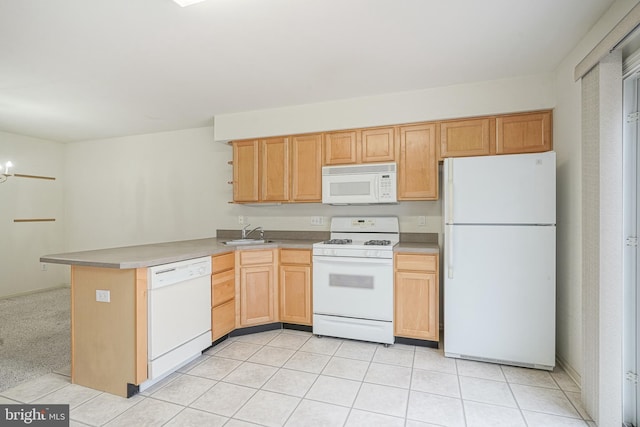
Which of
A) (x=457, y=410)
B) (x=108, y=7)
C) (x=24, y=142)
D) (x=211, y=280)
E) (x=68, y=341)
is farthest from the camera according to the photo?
(x=24, y=142)

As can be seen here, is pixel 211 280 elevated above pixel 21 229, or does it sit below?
below

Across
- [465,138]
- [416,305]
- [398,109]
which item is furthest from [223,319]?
[465,138]

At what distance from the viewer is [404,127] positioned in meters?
3.21

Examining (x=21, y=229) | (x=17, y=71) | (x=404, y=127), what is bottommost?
(x=21, y=229)

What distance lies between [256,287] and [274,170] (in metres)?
1.34

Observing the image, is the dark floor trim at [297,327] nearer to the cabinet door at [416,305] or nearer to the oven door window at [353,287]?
the oven door window at [353,287]

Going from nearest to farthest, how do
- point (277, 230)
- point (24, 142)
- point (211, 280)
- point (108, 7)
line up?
point (108, 7) < point (211, 280) < point (277, 230) < point (24, 142)

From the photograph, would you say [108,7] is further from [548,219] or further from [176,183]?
[548,219]

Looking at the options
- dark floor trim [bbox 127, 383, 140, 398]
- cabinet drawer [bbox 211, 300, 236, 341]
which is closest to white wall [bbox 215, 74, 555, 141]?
cabinet drawer [bbox 211, 300, 236, 341]

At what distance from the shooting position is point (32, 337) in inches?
126

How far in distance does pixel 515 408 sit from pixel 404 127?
8.07 ft

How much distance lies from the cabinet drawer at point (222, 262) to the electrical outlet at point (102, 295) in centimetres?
86

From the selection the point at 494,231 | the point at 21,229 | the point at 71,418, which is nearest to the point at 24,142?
the point at 21,229

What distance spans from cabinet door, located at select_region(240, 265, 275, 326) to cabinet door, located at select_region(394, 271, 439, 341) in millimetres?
1316
